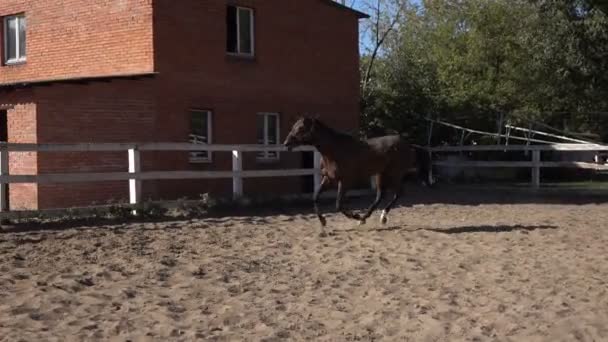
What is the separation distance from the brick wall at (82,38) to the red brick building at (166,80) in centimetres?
3

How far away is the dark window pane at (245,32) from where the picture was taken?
1981 cm

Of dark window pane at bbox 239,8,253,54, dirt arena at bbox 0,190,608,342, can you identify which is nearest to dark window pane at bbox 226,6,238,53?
dark window pane at bbox 239,8,253,54

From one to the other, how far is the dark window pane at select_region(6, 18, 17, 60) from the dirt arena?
35.5ft

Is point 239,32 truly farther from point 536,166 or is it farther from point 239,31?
point 536,166

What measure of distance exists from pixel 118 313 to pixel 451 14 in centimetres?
3702

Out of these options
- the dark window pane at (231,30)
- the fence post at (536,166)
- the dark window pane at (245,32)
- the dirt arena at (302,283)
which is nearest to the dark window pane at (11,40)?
the dark window pane at (231,30)

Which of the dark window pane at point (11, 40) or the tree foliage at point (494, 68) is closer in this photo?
the dark window pane at point (11, 40)

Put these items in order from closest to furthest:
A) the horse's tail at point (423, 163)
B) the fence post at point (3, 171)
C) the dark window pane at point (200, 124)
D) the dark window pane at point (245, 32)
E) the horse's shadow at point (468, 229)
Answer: the fence post at point (3, 171)
the horse's shadow at point (468, 229)
the horse's tail at point (423, 163)
the dark window pane at point (200, 124)
the dark window pane at point (245, 32)

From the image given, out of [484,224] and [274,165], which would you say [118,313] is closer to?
[484,224]

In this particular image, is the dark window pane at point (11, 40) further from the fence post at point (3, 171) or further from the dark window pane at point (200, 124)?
the fence post at point (3, 171)

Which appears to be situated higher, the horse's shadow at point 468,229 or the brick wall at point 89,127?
the brick wall at point 89,127

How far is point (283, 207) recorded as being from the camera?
16.4 metres

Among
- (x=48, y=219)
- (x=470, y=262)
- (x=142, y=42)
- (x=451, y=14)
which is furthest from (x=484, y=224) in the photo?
(x=451, y=14)

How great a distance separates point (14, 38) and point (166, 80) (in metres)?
6.26
